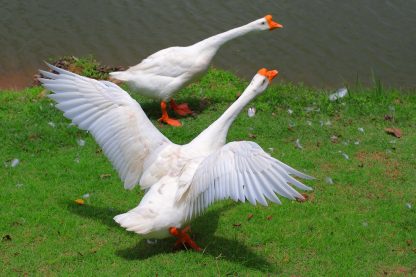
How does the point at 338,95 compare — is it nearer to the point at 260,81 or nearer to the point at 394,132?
the point at 394,132

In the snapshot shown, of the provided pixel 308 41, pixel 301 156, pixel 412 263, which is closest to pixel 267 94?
pixel 301 156

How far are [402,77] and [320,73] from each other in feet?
4.77

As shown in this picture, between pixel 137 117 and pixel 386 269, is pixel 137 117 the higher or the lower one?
the higher one

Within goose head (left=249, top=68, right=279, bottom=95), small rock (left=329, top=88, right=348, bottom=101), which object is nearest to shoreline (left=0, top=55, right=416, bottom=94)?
small rock (left=329, top=88, right=348, bottom=101)

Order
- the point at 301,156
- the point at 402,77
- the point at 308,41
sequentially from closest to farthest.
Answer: the point at 301,156 → the point at 402,77 → the point at 308,41

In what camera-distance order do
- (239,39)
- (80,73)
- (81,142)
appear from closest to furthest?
(81,142), (80,73), (239,39)

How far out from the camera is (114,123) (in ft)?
16.5

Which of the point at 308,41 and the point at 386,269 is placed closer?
the point at 386,269

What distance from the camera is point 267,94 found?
8.40 metres

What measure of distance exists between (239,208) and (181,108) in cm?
259

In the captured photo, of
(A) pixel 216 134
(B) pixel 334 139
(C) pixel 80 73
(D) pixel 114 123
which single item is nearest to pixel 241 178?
(A) pixel 216 134

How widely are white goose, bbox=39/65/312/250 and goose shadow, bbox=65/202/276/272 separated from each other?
0.69 ft

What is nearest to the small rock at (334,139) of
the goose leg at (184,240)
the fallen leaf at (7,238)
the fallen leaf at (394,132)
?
the fallen leaf at (394,132)

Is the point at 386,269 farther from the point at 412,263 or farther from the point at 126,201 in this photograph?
the point at 126,201
